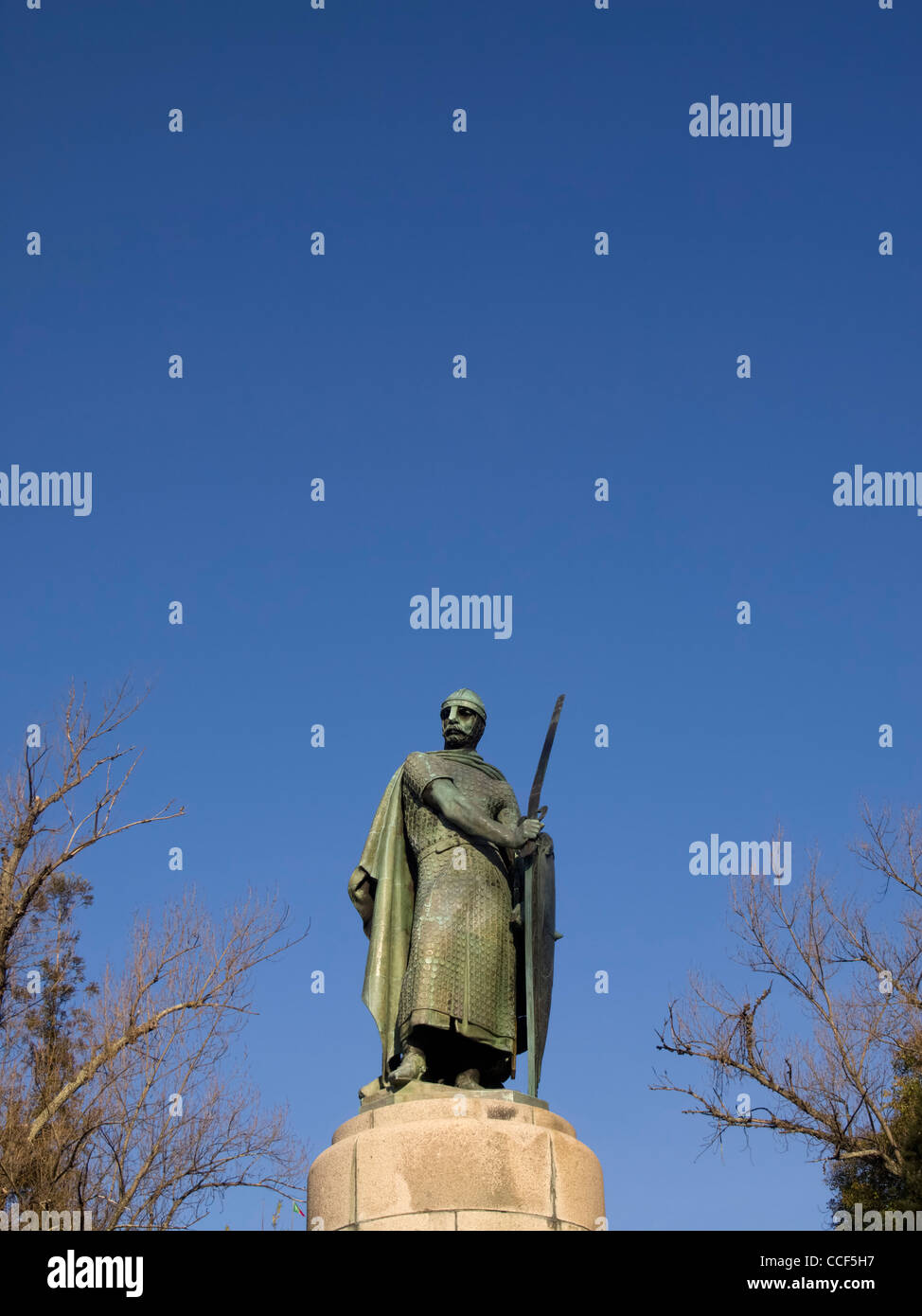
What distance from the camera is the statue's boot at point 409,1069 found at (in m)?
10.3

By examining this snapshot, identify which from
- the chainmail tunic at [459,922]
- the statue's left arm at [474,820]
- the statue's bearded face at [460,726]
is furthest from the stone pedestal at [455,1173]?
the statue's bearded face at [460,726]

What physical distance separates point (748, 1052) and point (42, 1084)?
40.9ft

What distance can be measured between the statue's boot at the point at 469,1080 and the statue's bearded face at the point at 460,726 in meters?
2.61

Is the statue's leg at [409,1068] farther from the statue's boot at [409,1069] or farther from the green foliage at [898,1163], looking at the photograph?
the green foliage at [898,1163]

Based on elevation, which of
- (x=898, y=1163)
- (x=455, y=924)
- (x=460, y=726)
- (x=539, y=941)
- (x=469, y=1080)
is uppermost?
(x=460, y=726)

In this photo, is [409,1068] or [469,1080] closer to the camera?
[409,1068]

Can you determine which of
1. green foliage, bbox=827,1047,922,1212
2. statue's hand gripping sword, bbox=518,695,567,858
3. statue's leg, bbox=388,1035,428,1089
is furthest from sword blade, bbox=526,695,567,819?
green foliage, bbox=827,1047,922,1212

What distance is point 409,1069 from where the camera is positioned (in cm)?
1032

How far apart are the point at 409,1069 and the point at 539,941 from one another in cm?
128

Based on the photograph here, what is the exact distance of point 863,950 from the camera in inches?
1046

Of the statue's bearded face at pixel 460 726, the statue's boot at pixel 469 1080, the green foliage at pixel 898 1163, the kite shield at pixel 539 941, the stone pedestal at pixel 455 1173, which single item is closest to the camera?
the stone pedestal at pixel 455 1173

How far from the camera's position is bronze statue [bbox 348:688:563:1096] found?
10523 millimetres

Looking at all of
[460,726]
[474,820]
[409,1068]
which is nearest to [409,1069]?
[409,1068]

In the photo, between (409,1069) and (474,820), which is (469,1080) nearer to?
(409,1069)
